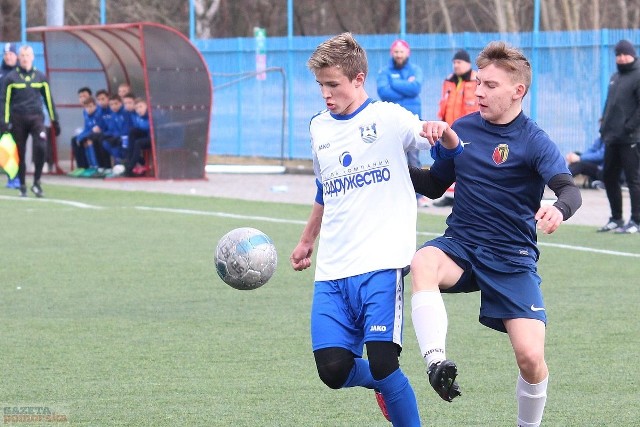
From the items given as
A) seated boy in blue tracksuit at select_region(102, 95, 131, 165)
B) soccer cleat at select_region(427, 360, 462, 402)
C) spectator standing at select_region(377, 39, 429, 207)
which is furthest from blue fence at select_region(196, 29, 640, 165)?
soccer cleat at select_region(427, 360, 462, 402)

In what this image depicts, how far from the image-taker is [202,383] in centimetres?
705

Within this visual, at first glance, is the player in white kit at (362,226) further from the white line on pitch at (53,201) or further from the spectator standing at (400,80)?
the white line on pitch at (53,201)

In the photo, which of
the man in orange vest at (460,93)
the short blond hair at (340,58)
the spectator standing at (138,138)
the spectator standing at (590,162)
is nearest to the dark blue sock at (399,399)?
the short blond hair at (340,58)

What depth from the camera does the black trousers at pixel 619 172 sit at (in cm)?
1416

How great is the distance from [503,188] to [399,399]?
3.29 ft

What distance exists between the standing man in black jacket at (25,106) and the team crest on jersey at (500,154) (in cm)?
1433

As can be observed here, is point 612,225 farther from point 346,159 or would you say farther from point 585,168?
point 346,159

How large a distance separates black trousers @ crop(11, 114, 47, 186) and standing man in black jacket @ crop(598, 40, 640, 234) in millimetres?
8643

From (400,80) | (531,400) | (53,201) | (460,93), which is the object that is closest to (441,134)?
(531,400)

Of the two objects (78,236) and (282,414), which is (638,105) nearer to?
(78,236)

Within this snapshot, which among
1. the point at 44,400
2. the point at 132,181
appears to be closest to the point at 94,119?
the point at 132,181

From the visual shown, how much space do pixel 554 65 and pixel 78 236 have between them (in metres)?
11.7

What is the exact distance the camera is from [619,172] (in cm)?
1430

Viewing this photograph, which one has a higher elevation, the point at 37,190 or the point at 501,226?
the point at 501,226
